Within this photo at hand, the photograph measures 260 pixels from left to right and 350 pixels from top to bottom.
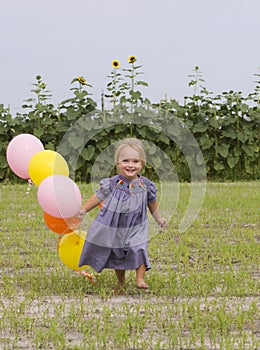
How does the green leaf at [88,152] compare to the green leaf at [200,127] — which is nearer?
the green leaf at [88,152]

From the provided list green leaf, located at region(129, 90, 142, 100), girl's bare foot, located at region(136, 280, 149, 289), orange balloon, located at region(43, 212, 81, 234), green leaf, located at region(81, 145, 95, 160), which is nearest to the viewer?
girl's bare foot, located at region(136, 280, 149, 289)

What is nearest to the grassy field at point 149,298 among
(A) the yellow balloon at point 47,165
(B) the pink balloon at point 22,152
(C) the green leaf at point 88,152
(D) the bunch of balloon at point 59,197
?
(D) the bunch of balloon at point 59,197

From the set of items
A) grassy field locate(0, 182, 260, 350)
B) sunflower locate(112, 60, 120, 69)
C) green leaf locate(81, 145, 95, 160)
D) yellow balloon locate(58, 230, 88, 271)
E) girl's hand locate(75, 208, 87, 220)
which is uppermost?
sunflower locate(112, 60, 120, 69)

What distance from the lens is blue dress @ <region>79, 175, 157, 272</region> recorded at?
482 centimetres

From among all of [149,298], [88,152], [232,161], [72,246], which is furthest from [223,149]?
[149,298]

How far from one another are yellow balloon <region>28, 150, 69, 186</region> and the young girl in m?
0.42

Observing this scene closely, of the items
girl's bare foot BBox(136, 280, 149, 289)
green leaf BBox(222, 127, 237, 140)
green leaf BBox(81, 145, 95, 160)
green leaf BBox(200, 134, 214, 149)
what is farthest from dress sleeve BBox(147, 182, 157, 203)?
green leaf BBox(222, 127, 237, 140)

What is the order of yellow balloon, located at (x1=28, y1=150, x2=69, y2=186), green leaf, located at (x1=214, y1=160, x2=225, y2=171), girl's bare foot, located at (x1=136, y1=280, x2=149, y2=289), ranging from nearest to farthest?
girl's bare foot, located at (x1=136, y1=280, x2=149, y2=289)
yellow balloon, located at (x1=28, y1=150, x2=69, y2=186)
green leaf, located at (x1=214, y1=160, x2=225, y2=171)

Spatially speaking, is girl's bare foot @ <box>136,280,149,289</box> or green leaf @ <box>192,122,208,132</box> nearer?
girl's bare foot @ <box>136,280,149,289</box>

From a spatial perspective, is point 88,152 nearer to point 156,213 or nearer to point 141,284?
point 156,213

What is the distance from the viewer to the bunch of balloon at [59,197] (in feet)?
16.2

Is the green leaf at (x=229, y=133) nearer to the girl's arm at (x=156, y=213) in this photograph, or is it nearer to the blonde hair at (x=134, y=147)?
the girl's arm at (x=156, y=213)

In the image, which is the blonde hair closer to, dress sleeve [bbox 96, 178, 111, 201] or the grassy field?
dress sleeve [bbox 96, 178, 111, 201]

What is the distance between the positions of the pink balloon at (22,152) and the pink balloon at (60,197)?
48 centimetres
